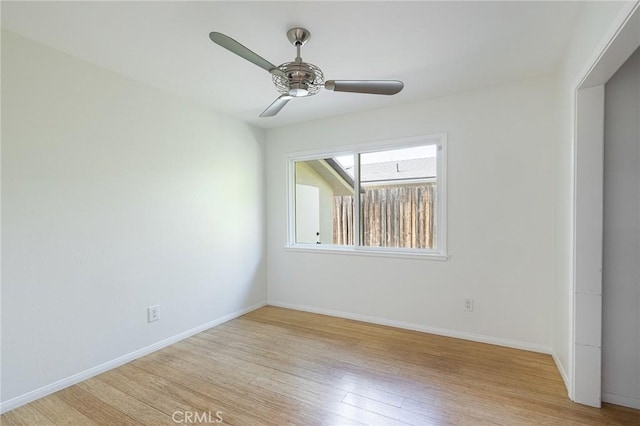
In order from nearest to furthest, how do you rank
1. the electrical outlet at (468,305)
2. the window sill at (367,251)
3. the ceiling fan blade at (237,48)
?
the ceiling fan blade at (237,48)
the electrical outlet at (468,305)
the window sill at (367,251)

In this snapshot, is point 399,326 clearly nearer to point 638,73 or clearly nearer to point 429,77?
point 429,77

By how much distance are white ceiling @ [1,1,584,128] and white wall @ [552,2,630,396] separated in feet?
0.50

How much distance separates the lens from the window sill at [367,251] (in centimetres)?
302

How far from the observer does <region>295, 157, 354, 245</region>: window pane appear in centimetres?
362

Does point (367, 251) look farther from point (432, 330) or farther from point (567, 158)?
point (567, 158)

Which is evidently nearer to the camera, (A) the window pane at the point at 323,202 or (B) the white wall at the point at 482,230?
(B) the white wall at the point at 482,230

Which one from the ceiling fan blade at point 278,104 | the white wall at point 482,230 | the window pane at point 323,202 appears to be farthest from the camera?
the window pane at point 323,202

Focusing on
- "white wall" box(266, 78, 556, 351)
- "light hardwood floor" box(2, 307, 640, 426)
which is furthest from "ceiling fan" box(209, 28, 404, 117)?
"light hardwood floor" box(2, 307, 640, 426)

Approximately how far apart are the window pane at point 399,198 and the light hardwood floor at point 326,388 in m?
1.04

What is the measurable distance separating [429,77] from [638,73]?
127 centimetres

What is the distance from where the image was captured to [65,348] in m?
2.12

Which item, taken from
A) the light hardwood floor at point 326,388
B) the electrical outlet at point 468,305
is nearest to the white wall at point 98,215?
the light hardwood floor at point 326,388

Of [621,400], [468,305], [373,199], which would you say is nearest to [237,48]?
[373,199]

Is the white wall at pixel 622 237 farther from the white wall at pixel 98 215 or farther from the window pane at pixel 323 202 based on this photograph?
the white wall at pixel 98 215
